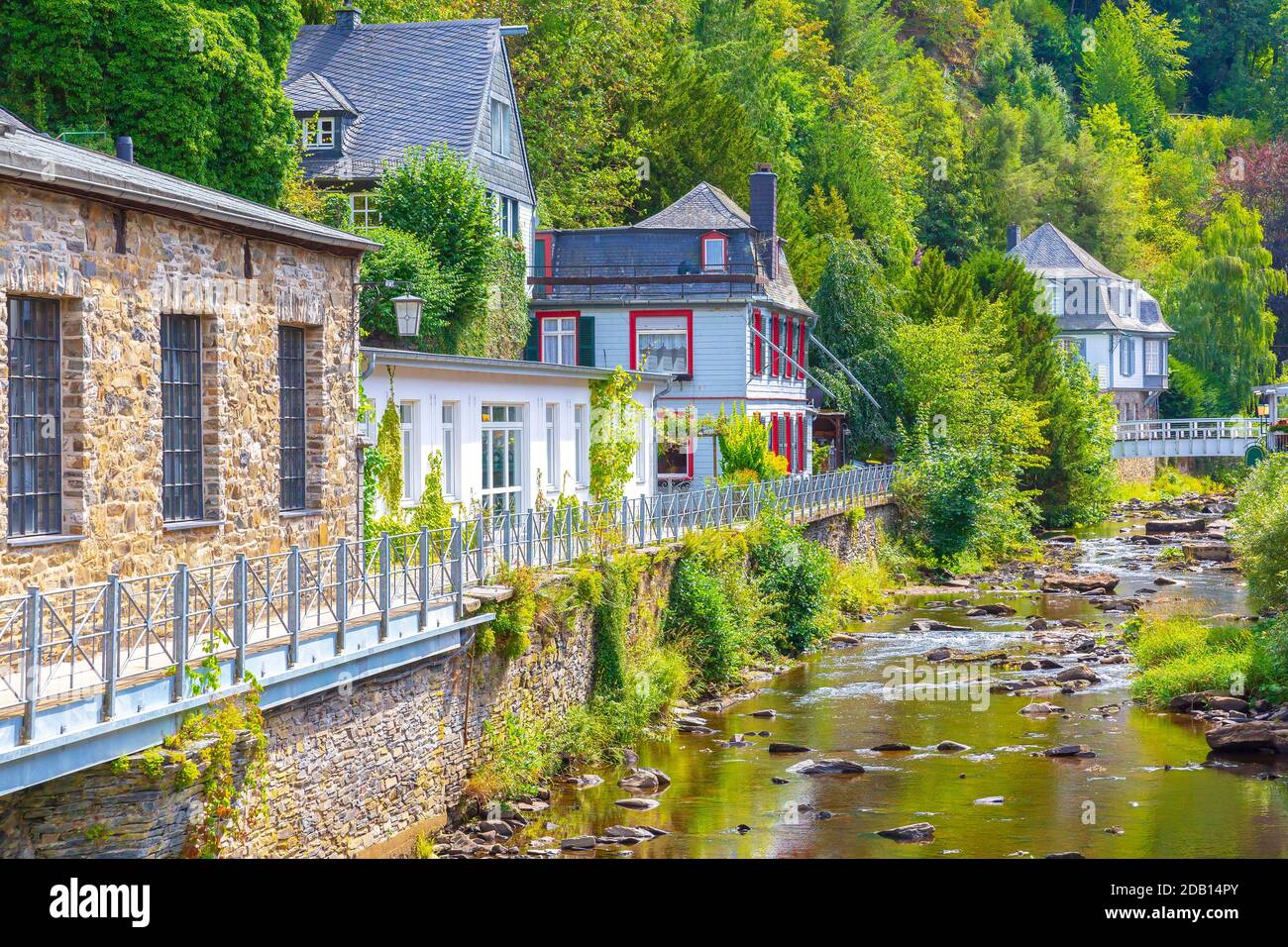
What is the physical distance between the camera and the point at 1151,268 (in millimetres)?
86188

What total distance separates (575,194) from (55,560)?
130 ft

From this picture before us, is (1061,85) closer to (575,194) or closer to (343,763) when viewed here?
(575,194)

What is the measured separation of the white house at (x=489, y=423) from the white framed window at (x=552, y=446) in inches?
0.7

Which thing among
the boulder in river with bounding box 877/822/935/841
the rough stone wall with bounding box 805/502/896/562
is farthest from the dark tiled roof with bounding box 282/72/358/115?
the boulder in river with bounding box 877/822/935/841

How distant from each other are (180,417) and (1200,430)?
5744 cm

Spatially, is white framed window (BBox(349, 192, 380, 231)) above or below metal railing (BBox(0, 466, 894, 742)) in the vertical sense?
above

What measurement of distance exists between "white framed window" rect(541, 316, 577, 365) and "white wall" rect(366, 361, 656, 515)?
41.4ft

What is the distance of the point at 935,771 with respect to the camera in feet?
69.6

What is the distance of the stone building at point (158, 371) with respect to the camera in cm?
1363

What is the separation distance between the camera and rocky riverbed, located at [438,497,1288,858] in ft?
58.5

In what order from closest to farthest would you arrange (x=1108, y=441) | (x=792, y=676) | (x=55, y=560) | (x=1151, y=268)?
1. (x=55, y=560)
2. (x=792, y=676)
3. (x=1108, y=441)
4. (x=1151, y=268)

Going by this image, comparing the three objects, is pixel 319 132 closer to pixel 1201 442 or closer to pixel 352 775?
pixel 352 775

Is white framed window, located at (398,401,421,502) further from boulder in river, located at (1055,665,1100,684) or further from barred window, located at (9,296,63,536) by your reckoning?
boulder in river, located at (1055,665,1100,684)
